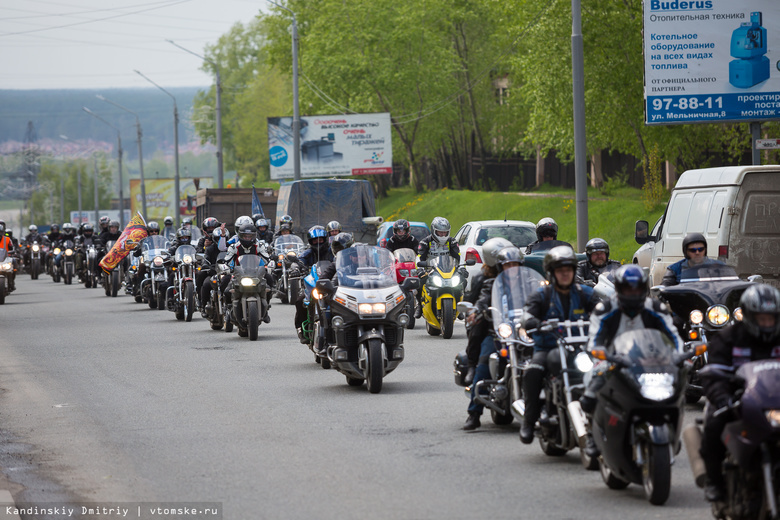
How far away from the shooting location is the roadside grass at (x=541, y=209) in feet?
122

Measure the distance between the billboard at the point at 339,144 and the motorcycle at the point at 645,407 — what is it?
53567mm

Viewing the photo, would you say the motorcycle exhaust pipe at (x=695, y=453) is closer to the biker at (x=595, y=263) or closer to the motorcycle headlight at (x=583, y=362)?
the motorcycle headlight at (x=583, y=362)

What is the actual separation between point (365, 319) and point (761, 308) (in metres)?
6.67

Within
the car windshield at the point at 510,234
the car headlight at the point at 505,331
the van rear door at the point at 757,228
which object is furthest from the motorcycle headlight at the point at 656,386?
the car windshield at the point at 510,234

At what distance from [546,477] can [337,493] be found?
1.36m

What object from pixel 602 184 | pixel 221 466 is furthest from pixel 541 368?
pixel 602 184

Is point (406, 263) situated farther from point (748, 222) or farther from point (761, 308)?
point (761, 308)

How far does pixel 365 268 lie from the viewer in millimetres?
13258

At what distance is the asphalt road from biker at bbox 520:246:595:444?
17.4 inches

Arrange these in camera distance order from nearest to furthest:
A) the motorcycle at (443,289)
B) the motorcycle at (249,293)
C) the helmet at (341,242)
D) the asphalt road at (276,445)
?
the asphalt road at (276,445) < the helmet at (341,242) < the motorcycle at (443,289) < the motorcycle at (249,293)

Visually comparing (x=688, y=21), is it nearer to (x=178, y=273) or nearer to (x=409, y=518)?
(x=178, y=273)

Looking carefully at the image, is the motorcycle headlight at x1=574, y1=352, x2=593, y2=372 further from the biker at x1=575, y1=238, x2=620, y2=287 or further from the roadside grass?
the roadside grass

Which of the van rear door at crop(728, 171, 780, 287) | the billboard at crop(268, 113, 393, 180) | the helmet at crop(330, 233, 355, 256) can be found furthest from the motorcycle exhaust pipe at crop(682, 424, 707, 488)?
the billboard at crop(268, 113, 393, 180)

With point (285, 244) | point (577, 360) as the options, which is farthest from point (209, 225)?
point (577, 360)
